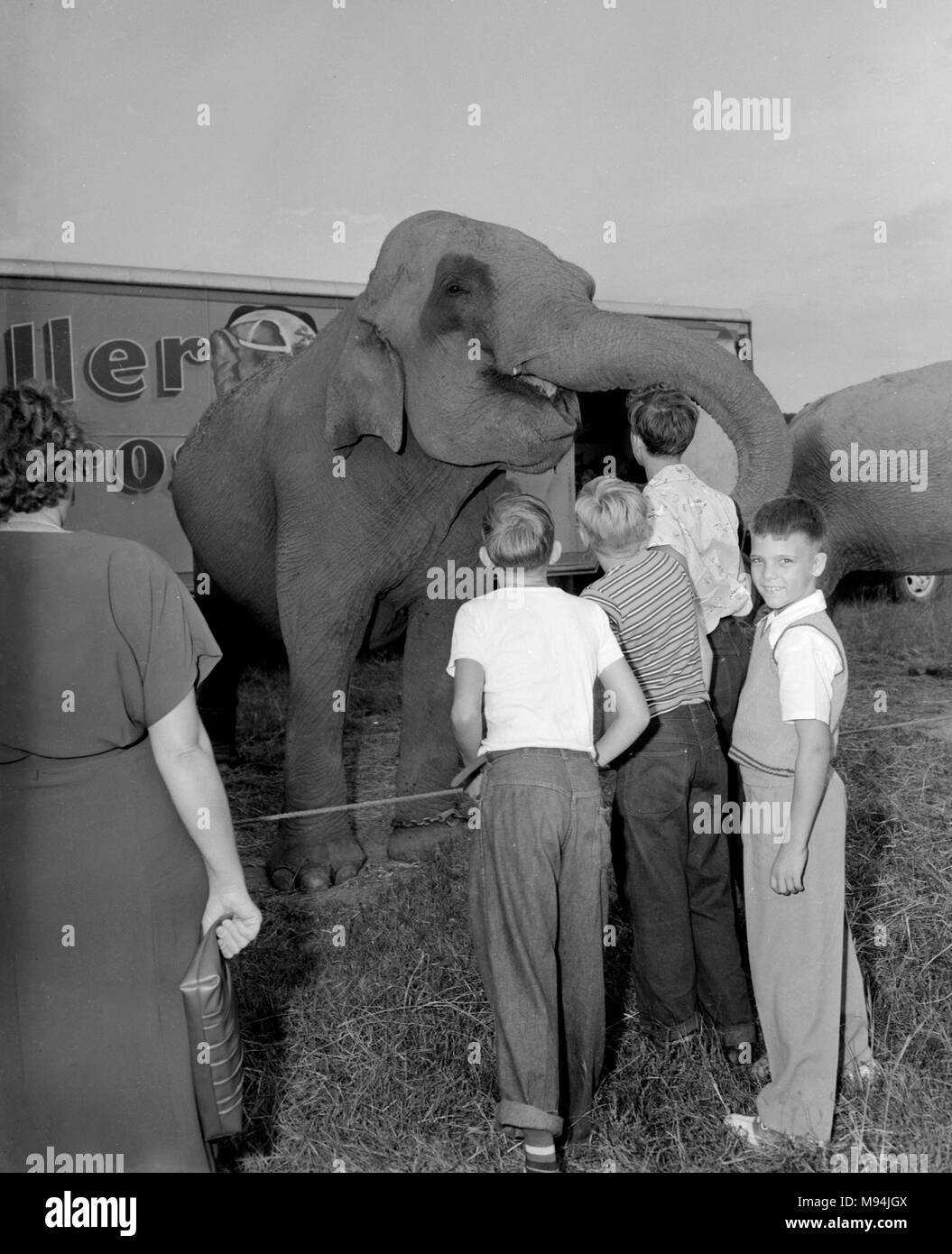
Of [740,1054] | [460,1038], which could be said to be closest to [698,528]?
[740,1054]

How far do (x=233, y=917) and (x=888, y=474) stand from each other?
6506mm

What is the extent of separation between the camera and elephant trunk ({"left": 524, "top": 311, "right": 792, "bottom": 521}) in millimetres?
4258

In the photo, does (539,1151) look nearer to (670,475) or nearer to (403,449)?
(670,475)

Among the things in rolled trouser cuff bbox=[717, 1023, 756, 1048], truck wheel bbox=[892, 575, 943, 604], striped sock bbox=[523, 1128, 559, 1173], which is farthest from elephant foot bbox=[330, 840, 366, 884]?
truck wheel bbox=[892, 575, 943, 604]

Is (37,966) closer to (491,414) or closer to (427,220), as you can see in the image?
(491,414)

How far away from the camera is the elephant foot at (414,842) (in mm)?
6043

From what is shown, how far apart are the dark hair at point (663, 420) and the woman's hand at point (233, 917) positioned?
2.35m

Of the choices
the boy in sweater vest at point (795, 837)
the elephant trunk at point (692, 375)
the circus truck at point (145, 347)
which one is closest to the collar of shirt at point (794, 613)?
the boy in sweater vest at point (795, 837)

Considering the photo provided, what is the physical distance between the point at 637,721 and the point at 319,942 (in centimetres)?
207

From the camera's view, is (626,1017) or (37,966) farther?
(626,1017)

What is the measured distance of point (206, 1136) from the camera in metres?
2.65

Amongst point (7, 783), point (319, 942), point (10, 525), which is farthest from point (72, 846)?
point (319, 942)
